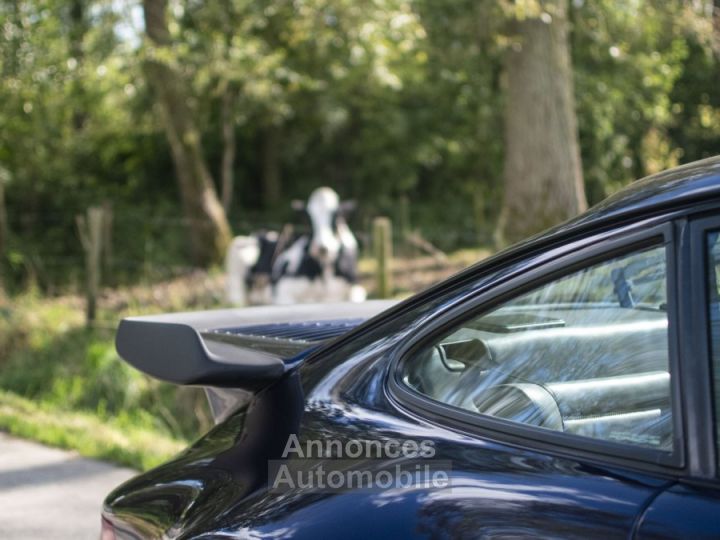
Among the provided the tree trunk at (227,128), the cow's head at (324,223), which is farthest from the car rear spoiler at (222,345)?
the tree trunk at (227,128)

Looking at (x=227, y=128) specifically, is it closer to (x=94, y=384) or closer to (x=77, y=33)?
(x=77, y=33)

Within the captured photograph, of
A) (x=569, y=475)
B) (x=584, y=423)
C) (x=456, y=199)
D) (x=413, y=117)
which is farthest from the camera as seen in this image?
(x=456, y=199)

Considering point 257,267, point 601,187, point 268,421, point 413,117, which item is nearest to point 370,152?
point 413,117

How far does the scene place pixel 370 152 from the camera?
24250 mm

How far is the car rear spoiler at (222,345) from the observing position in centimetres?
233

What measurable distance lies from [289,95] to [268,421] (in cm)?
1976

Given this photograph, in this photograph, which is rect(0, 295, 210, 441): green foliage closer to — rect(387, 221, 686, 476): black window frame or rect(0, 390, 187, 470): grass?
rect(0, 390, 187, 470): grass

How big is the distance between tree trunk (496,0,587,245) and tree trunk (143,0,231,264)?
27.4ft

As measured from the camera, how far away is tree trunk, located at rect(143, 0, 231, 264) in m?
16.3

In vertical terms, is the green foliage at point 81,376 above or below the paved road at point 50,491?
above

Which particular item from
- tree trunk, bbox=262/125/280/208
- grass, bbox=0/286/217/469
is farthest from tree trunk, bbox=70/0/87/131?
tree trunk, bbox=262/125/280/208

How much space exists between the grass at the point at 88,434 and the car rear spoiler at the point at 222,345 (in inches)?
125

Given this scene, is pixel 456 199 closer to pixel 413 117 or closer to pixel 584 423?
pixel 413 117

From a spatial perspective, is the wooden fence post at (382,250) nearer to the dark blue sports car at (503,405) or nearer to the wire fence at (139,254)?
the wire fence at (139,254)
